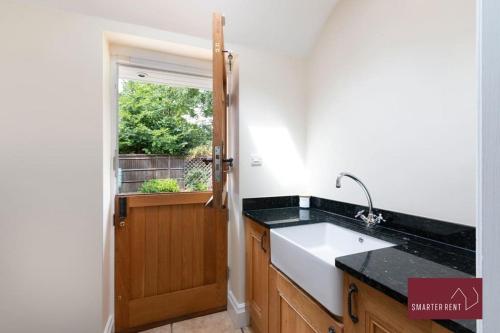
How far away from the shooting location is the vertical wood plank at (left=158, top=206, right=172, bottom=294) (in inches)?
72.5

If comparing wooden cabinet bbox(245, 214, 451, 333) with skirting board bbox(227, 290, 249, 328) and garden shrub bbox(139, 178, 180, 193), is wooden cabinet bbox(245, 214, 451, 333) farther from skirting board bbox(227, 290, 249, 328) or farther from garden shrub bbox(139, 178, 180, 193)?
garden shrub bbox(139, 178, 180, 193)

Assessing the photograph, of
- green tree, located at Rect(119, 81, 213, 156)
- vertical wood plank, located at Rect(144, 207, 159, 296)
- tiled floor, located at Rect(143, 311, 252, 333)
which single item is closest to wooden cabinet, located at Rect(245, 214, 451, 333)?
tiled floor, located at Rect(143, 311, 252, 333)

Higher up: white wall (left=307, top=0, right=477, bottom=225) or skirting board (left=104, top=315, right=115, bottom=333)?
white wall (left=307, top=0, right=477, bottom=225)

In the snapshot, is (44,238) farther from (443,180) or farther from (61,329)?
(443,180)

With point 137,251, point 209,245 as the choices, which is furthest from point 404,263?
point 137,251

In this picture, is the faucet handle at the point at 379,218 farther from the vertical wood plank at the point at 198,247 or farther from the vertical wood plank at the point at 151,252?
the vertical wood plank at the point at 151,252

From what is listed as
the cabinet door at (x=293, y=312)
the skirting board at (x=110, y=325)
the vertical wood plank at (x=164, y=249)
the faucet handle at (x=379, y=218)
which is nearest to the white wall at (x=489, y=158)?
the cabinet door at (x=293, y=312)

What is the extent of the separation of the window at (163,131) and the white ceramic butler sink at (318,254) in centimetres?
94

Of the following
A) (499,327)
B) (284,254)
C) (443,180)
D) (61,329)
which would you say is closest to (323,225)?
(284,254)

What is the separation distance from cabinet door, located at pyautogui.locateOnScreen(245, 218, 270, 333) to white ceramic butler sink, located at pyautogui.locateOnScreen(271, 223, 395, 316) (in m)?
0.15

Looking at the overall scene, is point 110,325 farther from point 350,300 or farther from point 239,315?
point 350,300

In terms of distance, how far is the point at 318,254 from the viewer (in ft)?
4.28

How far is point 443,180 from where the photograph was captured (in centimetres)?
110
